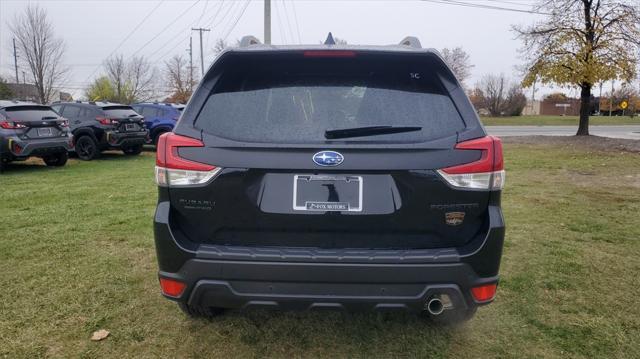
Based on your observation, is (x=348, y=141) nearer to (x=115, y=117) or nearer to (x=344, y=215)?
(x=344, y=215)

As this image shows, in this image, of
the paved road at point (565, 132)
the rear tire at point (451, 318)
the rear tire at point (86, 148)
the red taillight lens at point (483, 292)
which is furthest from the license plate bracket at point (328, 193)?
the paved road at point (565, 132)

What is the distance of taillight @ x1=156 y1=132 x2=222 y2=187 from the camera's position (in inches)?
91.6

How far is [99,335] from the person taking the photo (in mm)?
2982

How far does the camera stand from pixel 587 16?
18922mm

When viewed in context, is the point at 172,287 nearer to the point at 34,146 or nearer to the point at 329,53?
the point at 329,53

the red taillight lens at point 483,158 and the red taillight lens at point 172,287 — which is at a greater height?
the red taillight lens at point 483,158

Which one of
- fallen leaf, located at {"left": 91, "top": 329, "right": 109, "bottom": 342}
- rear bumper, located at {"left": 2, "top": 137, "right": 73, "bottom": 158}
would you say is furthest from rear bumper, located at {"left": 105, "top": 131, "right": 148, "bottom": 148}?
fallen leaf, located at {"left": 91, "top": 329, "right": 109, "bottom": 342}

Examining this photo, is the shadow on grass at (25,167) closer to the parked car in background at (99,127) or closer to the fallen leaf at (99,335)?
the parked car in background at (99,127)

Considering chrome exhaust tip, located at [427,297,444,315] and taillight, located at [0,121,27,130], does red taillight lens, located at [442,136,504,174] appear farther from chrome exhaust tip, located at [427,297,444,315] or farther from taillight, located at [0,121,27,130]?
taillight, located at [0,121,27,130]

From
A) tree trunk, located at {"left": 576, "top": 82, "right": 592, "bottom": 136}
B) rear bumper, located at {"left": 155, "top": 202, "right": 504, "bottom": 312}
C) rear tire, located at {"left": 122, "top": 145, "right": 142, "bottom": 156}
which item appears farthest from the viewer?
tree trunk, located at {"left": 576, "top": 82, "right": 592, "bottom": 136}

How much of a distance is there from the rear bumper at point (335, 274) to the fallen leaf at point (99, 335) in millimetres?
1021

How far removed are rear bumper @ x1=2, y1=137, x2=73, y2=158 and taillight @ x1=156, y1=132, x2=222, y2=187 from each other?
9641 mm

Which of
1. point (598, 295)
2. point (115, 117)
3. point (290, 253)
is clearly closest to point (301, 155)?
point (290, 253)

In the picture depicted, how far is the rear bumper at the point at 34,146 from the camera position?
10.1 meters
